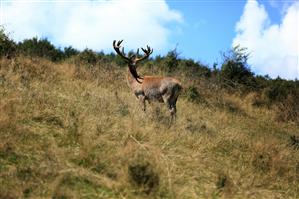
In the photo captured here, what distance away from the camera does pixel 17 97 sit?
10.7m

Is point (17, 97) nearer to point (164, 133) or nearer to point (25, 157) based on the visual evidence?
point (25, 157)

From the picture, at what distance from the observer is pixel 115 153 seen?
349 inches

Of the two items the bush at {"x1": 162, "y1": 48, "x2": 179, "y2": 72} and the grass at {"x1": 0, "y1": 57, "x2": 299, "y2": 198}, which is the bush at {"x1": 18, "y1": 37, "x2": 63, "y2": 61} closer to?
the bush at {"x1": 162, "y1": 48, "x2": 179, "y2": 72}

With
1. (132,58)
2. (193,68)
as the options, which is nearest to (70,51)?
(193,68)

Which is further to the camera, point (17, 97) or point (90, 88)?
point (90, 88)

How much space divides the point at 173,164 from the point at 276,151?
14.5ft

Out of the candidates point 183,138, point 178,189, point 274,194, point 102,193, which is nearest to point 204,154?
point 183,138

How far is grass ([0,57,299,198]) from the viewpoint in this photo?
779 centimetres

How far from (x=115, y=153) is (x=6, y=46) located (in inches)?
440

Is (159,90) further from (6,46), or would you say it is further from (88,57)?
(88,57)

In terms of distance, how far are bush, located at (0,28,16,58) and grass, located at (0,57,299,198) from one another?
3486 mm

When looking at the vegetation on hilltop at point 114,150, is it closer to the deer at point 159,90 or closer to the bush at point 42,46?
the deer at point 159,90

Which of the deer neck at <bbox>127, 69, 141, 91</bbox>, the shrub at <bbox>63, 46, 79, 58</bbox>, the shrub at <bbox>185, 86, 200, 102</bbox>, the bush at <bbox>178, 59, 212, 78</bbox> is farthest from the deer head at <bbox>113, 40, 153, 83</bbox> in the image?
→ the shrub at <bbox>63, 46, 79, 58</bbox>

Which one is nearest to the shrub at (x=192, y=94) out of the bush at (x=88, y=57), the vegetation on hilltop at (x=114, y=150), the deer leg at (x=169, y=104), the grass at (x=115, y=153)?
the vegetation on hilltop at (x=114, y=150)
